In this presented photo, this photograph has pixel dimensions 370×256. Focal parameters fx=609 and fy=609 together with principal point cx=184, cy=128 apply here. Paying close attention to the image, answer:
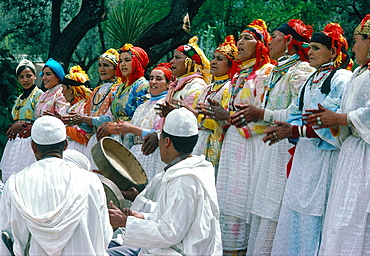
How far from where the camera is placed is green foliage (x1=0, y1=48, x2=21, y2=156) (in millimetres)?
11672

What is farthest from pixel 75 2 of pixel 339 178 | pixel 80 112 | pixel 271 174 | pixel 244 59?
pixel 339 178

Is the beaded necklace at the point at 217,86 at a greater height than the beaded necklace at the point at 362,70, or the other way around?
the beaded necklace at the point at 362,70

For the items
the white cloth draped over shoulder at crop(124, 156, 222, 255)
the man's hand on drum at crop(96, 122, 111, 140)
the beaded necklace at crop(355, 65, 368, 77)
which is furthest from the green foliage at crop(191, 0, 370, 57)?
the white cloth draped over shoulder at crop(124, 156, 222, 255)

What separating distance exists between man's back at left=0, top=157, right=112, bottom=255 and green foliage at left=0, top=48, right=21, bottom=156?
26.5ft

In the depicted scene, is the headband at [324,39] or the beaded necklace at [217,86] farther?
the beaded necklace at [217,86]

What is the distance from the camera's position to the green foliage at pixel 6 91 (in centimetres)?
1167

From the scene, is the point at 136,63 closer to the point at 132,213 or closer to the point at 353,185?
the point at 353,185

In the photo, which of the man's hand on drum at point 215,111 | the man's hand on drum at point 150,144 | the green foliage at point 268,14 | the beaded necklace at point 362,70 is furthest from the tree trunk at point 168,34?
the beaded necklace at point 362,70

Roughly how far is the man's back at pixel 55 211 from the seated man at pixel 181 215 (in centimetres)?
23

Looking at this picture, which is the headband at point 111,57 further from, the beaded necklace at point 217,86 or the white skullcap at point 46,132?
the white skullcap at point 46,132

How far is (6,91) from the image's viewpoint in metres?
12.0

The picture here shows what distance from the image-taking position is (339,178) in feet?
16.5

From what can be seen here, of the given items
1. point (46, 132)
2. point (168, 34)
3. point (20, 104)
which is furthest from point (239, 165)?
point (168, 34)

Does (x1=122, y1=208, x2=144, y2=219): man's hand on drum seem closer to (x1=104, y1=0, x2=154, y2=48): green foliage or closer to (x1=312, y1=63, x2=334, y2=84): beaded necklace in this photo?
(x1=312, y1=63, x2=334, y2=84): beaded necklace
